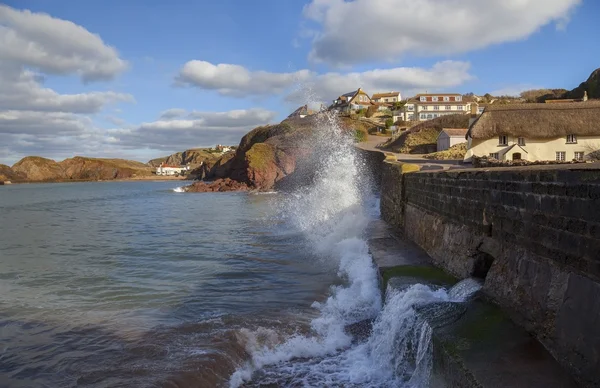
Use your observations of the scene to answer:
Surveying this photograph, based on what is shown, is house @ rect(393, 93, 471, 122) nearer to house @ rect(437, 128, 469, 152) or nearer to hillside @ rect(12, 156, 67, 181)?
house @ rect(437, 128, 469, 152)

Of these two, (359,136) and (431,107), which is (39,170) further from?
(431,107)

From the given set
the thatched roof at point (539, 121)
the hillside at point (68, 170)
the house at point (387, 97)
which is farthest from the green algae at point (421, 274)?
the hillside at point (68, 170)

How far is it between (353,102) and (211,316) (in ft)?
310

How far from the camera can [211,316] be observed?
25.1 ft

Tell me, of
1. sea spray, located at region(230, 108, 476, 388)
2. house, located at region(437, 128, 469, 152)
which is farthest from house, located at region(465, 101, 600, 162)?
sea spray, located at region(230, 108, 476, 388)

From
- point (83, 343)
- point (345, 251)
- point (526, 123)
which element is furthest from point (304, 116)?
point (83, 343)

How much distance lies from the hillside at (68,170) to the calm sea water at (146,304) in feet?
472

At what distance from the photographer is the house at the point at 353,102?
321 ft

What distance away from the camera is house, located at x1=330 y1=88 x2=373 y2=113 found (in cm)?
9775

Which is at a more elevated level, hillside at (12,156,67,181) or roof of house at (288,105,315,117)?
roof of house at (288,105,315,117)

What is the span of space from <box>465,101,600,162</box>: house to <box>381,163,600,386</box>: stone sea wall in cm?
2357

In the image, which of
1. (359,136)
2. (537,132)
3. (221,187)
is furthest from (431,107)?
(537,132)

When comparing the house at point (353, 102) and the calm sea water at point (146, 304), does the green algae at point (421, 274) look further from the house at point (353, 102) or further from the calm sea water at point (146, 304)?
the house at point (353, 102)

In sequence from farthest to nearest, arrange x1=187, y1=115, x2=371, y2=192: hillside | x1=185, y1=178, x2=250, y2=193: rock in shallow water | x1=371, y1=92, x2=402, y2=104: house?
x1=371, y1=92, x2=402, y2=104: house < x1=185, y1=178, x2=250, y2=193: rock in shallow water < x1=187, y1=115, x2=371, y2=192: hillside
